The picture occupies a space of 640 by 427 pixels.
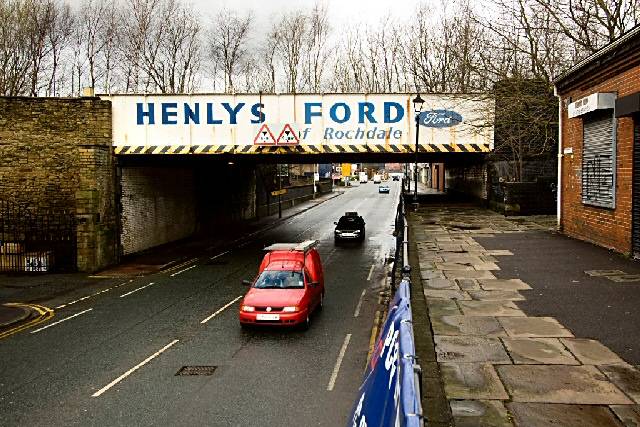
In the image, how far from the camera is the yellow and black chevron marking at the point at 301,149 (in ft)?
87.5

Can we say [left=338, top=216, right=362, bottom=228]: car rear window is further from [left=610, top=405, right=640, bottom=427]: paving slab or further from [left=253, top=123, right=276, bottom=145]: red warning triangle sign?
[left=610, top=405, right=640, bottom=427]: paving slab

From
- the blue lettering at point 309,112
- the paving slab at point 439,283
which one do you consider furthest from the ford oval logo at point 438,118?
the paving slab at point 439,283

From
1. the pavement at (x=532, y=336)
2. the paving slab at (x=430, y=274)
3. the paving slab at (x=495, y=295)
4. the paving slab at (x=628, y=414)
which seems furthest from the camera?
the paving slab at (x=430, y=274)

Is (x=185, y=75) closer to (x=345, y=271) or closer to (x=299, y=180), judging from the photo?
(x=299, y=180)

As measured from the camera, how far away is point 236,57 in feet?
188

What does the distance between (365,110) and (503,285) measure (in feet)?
46.9

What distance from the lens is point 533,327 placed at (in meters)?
10.4

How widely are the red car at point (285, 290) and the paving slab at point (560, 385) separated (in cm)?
653

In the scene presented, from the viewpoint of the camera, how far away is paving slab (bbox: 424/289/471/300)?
13.0 metres

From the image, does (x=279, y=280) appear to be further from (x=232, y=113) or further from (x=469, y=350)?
(x=232, y=113)

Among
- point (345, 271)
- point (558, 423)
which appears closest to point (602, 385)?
point (558, 423)

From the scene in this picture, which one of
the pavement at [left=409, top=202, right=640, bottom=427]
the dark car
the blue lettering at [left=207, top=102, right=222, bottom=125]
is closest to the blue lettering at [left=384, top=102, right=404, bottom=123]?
the blue lettering at [left=207, top=102, right=222, bottom=125]

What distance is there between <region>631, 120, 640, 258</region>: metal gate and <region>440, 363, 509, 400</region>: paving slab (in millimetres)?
10544

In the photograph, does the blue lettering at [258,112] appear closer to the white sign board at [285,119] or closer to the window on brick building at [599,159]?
the white sign board at [285,119]
